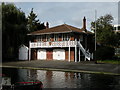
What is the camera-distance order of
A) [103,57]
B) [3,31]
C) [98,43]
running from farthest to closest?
[98,43], [103,57], [3,31]

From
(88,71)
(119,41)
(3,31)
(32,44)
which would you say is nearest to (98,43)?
(119,41)

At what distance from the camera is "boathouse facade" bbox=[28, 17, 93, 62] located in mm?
35688

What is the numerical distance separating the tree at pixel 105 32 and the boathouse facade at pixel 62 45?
88.7 inches

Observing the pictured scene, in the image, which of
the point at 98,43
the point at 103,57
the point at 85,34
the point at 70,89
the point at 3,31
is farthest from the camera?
the point at 98,43

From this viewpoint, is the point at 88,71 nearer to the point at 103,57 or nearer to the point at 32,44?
the point at 103,57

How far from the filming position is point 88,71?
840 inches

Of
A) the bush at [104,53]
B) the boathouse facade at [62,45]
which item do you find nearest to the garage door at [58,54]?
the boathouse facade at [62,45]

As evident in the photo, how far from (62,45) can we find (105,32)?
9706 mm

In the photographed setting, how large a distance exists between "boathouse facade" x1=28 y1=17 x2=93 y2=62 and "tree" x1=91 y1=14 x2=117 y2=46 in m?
2.25

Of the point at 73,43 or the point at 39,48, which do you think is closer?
the point at 73,43

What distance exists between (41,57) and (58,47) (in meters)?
5.07

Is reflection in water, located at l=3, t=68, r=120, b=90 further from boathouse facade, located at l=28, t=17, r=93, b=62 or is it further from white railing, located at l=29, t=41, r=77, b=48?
white railing, located at l=29, t=41, r=77, b=48

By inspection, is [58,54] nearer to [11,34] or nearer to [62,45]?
[62,45]

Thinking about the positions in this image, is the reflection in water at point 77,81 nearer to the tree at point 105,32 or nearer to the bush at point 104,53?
the bush at point 104,53
